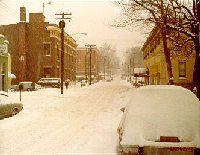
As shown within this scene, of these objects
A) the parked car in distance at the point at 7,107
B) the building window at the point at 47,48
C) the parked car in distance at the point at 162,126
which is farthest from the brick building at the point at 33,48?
the parked car in distance at the point at 162,126

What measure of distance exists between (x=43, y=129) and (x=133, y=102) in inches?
269

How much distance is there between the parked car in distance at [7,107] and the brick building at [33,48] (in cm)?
4355

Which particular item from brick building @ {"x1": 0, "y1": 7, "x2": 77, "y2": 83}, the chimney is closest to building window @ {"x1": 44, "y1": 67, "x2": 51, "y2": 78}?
brick building @ {"x1": 0, "y1": 7, "x2": 77, "y2": 83}

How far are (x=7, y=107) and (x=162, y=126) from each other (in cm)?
1146

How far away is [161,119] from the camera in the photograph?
7508 mm

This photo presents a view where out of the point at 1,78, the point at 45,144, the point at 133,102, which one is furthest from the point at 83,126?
the point at 1,78

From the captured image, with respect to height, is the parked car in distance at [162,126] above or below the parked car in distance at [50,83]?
above

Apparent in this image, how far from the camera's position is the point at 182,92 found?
833cm

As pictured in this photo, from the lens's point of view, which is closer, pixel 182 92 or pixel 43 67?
pixel 182 92

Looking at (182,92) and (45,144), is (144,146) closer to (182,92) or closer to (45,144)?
(182,92)

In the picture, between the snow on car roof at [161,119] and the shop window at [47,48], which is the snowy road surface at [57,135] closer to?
the snow on car roof at [161,119]

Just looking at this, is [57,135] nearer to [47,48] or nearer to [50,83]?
[50,83]

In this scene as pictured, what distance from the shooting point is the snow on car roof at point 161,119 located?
7277 millimetres

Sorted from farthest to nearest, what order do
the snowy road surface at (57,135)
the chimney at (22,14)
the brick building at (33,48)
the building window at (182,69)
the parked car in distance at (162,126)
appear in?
the chimney at (22,14) → the brick building at (33,48) → the building window at (182,69) → the snowy road surface at (57,135) → the parked car in distance at (162,126)
